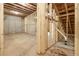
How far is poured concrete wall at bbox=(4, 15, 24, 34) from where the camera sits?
5071 mm

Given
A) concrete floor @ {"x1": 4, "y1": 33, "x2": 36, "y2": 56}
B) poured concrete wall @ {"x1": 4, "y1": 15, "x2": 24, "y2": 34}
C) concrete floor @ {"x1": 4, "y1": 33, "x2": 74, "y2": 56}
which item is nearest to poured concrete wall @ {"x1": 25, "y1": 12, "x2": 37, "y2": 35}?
poured concrete wall @ {"x1": 4, "y1": 15, "x2": 24, "y2": 34}

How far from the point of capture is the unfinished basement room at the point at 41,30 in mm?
2100

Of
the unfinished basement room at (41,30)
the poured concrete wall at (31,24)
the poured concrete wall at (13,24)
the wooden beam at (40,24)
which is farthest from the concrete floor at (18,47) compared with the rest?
the poured concrete wall at (31,24)

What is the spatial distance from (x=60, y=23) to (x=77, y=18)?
7.39 feet

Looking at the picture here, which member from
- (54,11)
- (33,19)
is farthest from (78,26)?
(33,19)

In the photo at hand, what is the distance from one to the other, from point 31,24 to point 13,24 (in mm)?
1260

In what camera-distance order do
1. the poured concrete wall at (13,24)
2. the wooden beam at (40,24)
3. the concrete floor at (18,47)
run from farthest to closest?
the poured concrete wall at (13,24)
the concrete floor at (18,47)
the wooden beam at (40,24)

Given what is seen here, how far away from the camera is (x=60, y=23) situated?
11.7ft

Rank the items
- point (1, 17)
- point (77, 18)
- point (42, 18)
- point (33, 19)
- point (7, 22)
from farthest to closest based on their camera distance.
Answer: point (33, 19), point (7, 22), point (42, 18), point (1, 17), point (77, 18)

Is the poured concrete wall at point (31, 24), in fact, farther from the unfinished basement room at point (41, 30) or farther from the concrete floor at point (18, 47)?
the concrete floor at point (18, 47)

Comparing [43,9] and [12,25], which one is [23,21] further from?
[43,9]

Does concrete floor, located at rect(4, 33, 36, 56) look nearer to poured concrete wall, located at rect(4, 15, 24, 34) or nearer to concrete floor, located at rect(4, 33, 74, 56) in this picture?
concrete floor, located at rect(4, 33, 74, 56)

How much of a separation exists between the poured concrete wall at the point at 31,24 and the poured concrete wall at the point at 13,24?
34 cm

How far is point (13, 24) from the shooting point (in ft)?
18.1
